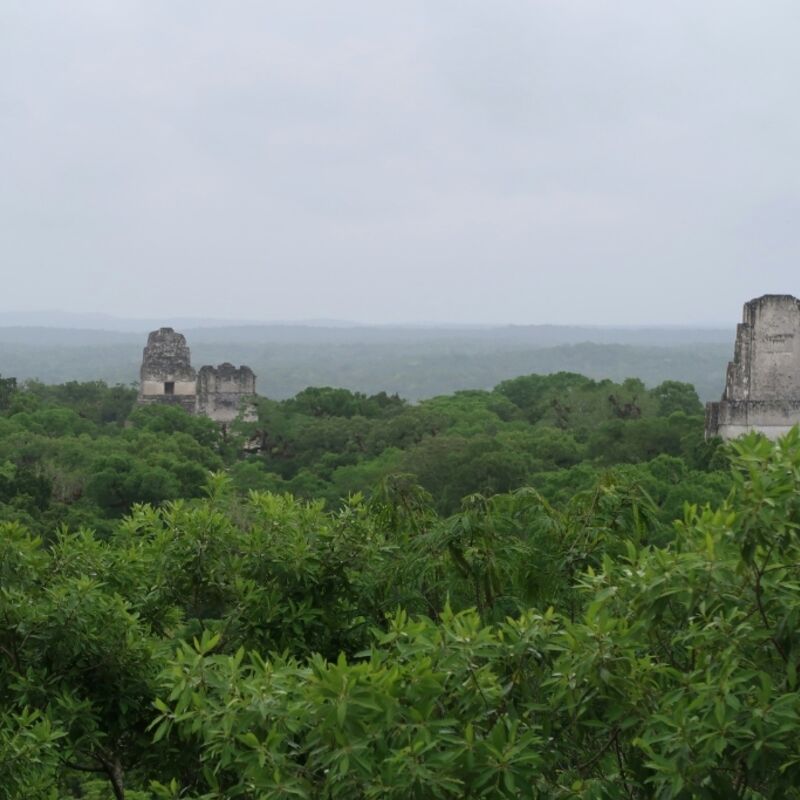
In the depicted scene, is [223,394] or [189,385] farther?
[223,394]

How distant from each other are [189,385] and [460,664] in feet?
124

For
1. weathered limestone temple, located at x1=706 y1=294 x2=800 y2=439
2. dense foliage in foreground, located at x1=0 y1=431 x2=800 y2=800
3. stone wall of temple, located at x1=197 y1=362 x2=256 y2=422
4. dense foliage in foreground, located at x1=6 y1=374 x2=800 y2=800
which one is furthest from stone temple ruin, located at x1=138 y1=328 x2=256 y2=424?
dense foliage in foreground, located at x1=0 y1=431 x2=800 y2=800

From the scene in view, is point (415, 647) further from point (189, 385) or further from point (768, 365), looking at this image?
point (189, 385)

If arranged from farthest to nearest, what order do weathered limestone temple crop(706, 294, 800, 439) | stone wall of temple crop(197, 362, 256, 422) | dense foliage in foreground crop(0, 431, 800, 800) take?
stone wall of temple crop(197, 362, 256, 422) < weathered limestone temple crop(706, 294, 800, 439) < dense foliage in foreground crop(0, 431, 800, 800)

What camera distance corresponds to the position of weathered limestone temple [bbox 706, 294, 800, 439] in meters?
26.2

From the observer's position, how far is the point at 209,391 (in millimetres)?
42750

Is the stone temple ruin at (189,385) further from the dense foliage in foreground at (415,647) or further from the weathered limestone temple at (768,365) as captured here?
the dense foliage in foreground at (415,647)

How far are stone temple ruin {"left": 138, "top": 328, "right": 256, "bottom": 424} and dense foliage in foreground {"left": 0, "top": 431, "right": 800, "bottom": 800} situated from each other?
34.6m

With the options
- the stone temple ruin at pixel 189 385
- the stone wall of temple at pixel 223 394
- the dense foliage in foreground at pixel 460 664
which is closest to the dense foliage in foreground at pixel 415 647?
the dense foliage in foreground at pixel 460 664

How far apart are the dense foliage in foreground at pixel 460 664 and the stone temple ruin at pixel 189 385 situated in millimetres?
34644

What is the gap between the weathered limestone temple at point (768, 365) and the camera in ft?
86.1

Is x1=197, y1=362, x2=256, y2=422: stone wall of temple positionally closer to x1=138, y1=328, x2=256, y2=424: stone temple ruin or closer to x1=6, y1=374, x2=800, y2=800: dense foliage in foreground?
x1=138, y1=328, x2=256, y2=424: stone temple ruin

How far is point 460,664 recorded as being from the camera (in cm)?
538

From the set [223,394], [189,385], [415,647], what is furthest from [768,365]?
[415,647]
